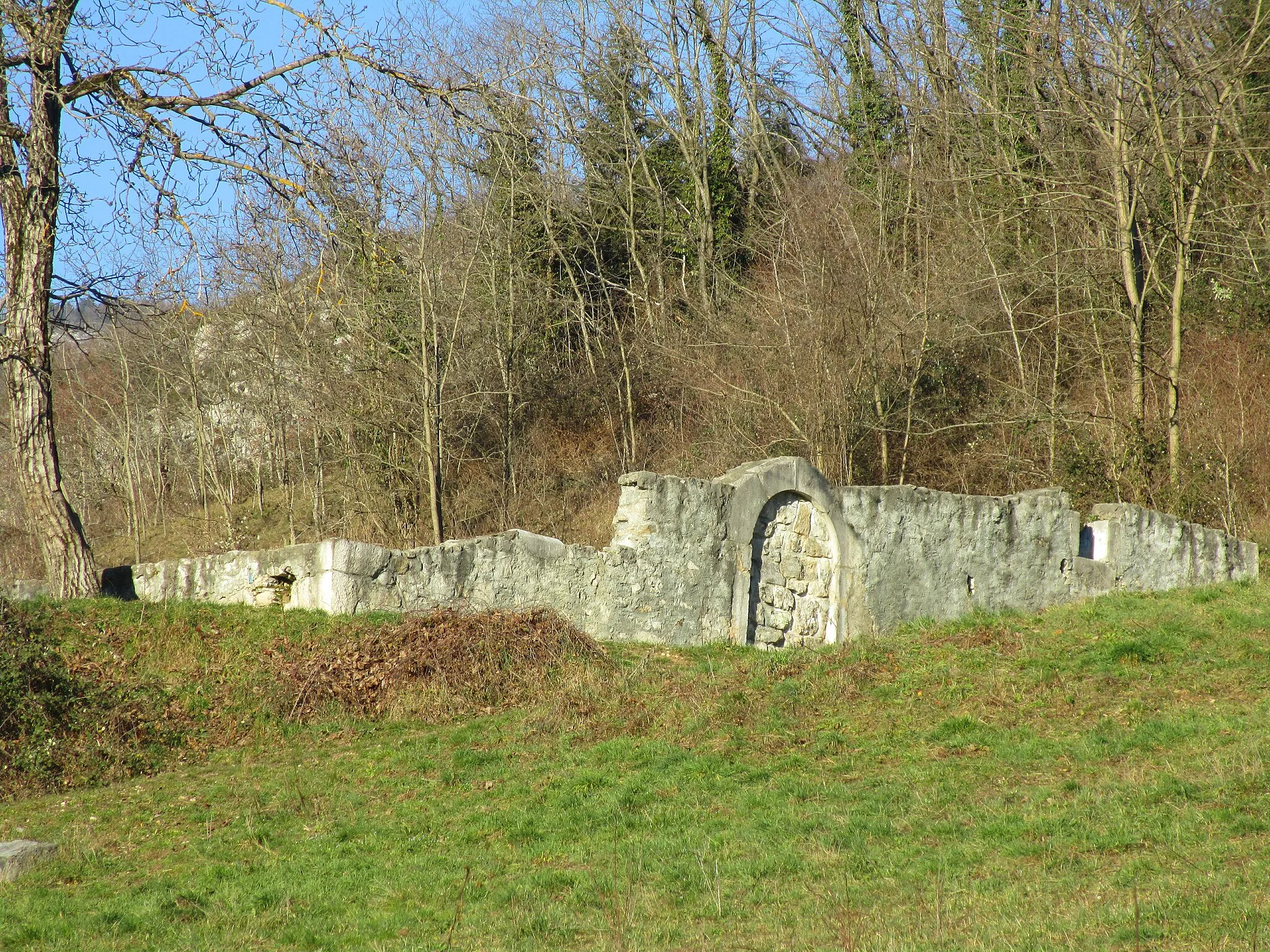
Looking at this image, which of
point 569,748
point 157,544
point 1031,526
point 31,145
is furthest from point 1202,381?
point 157,544

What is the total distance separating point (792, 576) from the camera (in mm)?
12898

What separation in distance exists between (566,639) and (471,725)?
145 cm

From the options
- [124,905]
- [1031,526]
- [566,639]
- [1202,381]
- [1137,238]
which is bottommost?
[124,905]

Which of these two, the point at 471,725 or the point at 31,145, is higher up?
the point at 31,145

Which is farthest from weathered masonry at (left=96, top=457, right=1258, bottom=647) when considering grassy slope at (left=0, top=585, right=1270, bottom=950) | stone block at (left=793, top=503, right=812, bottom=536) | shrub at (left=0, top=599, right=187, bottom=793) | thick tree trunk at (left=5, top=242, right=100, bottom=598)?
shrub at (left=0, top=599, right=187, bottom=793)

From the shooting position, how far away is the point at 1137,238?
18000 millimetres

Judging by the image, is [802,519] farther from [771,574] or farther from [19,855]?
[19,855]

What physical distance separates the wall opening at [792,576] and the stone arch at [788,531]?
13 mm

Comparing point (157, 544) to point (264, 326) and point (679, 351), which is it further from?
point (679, 351)

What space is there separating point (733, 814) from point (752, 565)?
5.61 meters

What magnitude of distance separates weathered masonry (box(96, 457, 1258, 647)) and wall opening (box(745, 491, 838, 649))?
0.05 ft

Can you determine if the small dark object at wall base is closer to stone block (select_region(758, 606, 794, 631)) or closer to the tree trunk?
the tree trunk

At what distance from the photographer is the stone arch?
40.6 ft

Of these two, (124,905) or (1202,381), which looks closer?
(124,905)
